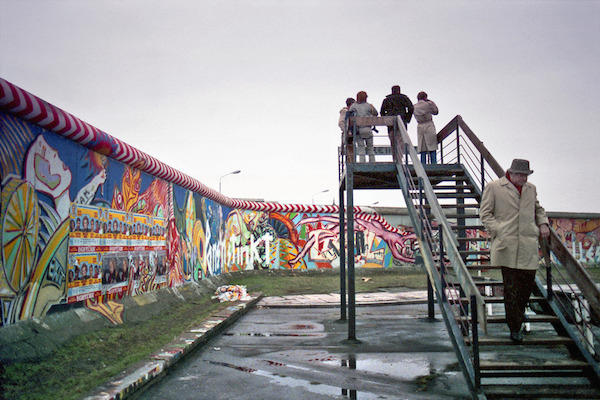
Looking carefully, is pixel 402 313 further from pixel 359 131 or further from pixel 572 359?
pixel 572 359

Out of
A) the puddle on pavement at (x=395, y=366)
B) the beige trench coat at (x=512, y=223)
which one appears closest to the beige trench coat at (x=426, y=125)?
the beige trench coat at (x=512, y=223)

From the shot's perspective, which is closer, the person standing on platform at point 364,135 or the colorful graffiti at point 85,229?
the colorful graffiti at point 85,229

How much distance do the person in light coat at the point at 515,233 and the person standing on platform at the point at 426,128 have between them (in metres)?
4.79

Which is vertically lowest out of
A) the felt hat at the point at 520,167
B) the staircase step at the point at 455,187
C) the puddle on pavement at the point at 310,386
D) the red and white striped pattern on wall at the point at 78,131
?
the puddle on pavement at the point at 310,386

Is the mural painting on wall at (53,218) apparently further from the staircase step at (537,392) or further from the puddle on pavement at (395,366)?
the staircase step at (537,392)

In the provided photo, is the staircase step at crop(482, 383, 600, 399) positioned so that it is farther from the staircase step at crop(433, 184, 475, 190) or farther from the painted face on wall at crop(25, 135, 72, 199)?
the painted face on wall at crop(25, 135, 72, 199)

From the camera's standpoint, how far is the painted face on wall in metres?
5.78

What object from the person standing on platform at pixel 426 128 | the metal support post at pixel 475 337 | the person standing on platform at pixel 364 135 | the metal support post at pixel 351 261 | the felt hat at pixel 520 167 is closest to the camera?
the metal support post at pixel 475 337

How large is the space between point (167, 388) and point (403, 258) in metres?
16.6

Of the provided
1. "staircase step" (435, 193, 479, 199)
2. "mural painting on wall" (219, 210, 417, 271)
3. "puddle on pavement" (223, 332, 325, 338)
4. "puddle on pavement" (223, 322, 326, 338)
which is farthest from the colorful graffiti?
"staircase step" (435, 193, 479, 199)

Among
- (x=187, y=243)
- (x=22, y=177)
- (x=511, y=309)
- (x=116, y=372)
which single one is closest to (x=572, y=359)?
(x=511, y=309)

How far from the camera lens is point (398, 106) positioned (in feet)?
31.9

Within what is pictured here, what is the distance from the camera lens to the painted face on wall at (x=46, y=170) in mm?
5777

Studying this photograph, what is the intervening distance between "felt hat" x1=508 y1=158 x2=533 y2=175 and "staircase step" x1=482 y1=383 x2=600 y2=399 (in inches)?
82.3
